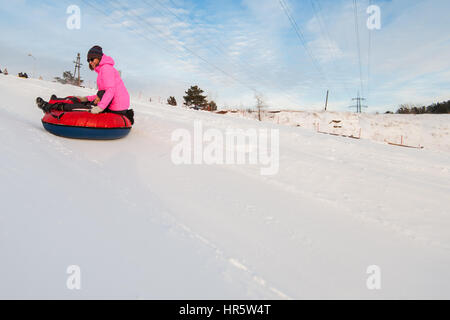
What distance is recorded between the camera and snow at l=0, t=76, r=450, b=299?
179 cm

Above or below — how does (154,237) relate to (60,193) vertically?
below

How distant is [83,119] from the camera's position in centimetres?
501

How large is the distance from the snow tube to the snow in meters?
0.23

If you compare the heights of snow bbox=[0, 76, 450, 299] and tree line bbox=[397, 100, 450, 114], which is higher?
tree line bbox=[397, 100, 450, 114]

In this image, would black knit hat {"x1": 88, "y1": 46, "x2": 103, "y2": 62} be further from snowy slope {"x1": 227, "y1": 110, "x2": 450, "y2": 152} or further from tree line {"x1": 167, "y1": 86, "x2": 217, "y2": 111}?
tree line {"x1": 167, "y1": 86, "x2": 217, "y2": 111}

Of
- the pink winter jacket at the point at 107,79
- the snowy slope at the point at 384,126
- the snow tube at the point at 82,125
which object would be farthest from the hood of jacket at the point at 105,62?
the snowy slope at the point at 384,126

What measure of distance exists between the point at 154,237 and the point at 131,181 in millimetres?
1550

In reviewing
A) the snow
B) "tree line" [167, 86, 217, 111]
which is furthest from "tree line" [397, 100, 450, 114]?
the snow

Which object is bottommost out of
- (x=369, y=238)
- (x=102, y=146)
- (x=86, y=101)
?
(x=369, y=238)

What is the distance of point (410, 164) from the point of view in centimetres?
705

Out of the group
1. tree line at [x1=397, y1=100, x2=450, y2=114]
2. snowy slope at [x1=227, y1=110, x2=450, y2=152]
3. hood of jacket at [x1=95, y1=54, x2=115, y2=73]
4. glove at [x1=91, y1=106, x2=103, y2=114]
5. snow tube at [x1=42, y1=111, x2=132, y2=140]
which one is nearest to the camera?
snow tube at [x1=42, y1=111, x2=132, y2=140]

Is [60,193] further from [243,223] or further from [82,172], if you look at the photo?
[243,223]

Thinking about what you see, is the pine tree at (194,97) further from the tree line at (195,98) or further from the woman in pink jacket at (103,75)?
the woman in pink jacket at (103,75)

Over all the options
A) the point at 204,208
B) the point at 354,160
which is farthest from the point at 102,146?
the point at 354,160
